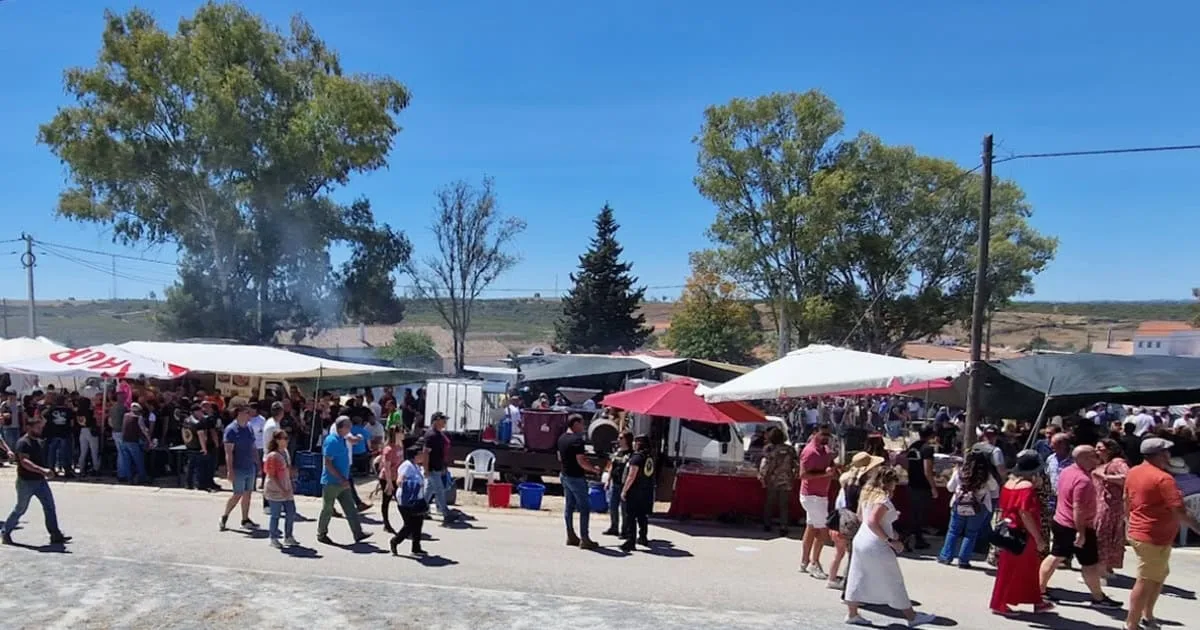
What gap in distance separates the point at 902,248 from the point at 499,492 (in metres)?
28.5

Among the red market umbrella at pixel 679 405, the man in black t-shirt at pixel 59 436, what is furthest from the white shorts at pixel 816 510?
the man in black t-shirt at pixel 59 436

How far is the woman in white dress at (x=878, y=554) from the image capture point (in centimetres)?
723

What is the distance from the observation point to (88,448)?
51.4 feet

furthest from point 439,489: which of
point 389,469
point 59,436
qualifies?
point 59,436

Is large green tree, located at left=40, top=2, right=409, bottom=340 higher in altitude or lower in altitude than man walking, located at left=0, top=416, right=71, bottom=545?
higher

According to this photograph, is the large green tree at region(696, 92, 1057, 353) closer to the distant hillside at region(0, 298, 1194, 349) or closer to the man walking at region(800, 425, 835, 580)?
the man walking at region(800, 425, 835, 580)

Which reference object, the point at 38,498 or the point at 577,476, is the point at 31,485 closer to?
the point at 38,498

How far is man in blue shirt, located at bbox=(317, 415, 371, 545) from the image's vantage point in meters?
10.2

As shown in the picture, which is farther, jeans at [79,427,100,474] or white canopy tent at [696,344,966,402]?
jeans at [79,427,100,474]

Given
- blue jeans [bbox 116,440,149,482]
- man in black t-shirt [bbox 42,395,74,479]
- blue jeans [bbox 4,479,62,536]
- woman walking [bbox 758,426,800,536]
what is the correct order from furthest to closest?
man in black t-shirt [bbox 42,395,74,479], blue jeans [bbox 116,440,149,482], woman walking [bbox 758,426,800,536], blue jeans [bbox 4,479,62,536]

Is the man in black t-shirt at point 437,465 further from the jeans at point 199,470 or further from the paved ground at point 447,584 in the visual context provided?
the jeans at point 199,470

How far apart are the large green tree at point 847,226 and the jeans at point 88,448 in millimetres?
25487

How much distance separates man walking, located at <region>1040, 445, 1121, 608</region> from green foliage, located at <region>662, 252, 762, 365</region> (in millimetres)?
38811

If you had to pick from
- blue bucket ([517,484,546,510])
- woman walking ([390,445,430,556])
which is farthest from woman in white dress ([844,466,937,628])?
blue bucket ([517,484,546,510])
